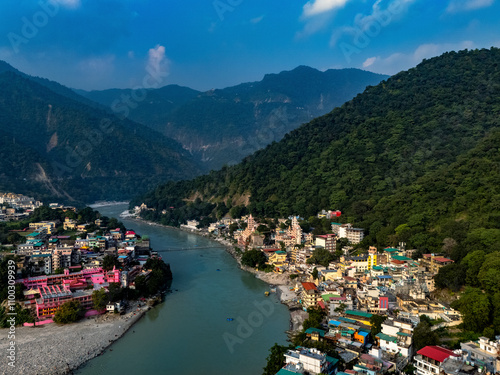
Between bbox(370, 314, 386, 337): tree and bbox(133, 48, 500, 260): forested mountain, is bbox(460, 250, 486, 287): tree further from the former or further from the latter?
bbox(370, 314, 386, 337): tree

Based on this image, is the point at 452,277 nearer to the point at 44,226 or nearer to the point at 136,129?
the point at 44,226

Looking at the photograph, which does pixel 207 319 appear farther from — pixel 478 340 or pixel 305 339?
pixel 478 340

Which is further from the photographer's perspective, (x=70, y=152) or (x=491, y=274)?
(x=70, y=152)

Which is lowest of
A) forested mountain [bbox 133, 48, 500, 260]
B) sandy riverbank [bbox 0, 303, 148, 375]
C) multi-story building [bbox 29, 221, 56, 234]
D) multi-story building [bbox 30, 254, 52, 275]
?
sandy riverbank [bbox 0, 303, 148, 375]

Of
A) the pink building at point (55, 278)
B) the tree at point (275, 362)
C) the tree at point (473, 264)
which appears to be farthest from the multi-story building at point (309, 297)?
the pink building at point (55, 278)

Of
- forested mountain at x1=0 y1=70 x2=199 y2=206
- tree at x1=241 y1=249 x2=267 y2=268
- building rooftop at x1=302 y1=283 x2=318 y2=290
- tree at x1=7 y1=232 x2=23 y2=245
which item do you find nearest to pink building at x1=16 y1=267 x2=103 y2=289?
tree at x1=7 y1=232 x2=23 y2=245

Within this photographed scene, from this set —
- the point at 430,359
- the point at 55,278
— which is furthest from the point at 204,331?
the point at 430,359

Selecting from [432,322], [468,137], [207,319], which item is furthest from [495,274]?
[468,137]
